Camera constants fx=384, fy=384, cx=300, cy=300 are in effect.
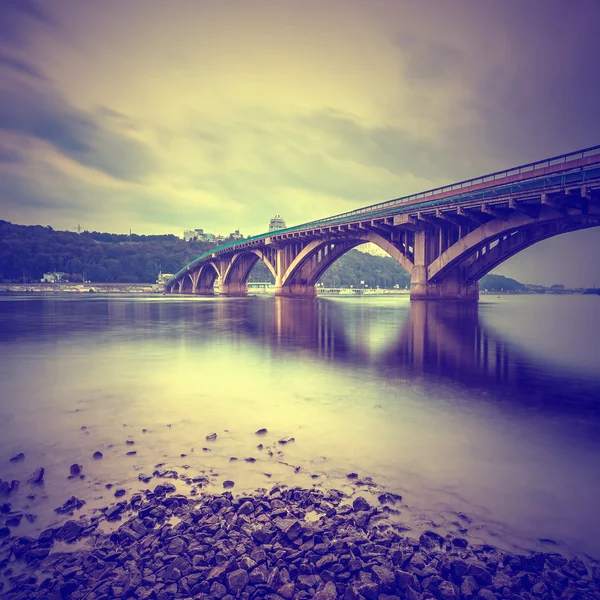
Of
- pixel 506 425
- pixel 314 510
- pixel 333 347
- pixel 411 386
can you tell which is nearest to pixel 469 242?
pixel 333 347

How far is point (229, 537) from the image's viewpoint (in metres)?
3.83

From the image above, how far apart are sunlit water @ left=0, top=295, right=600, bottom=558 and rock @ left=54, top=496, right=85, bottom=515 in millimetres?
88

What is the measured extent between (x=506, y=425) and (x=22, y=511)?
744 centimetres

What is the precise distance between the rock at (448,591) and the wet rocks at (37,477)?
4.93m

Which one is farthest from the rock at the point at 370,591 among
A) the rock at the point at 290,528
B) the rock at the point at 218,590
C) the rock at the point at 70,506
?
the rock at the point at 70,506

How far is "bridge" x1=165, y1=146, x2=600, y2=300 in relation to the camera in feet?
92.9

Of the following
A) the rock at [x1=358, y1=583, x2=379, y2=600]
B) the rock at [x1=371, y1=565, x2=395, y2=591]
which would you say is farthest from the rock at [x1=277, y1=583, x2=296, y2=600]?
the rock at [x1=371, y1=565, x2=395, y2=591]

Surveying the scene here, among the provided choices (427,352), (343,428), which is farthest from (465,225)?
(343,428)

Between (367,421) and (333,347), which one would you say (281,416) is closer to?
(367,421)

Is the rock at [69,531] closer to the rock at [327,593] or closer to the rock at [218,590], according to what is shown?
the rock at [218,590]

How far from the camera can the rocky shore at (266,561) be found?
319cm

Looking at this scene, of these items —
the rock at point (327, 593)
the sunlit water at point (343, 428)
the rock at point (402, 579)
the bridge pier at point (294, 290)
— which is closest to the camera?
the rock at point (327, 593)

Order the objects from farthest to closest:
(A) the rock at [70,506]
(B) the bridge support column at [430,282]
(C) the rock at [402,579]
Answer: (B) the bridge support column at [430,282] → (A) the rock at [70,506] → (C) the rock at [402,579]

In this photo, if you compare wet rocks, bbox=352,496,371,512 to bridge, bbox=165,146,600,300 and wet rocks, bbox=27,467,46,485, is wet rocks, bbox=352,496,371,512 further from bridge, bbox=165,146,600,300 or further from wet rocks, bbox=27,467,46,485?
bridge, bbox=165,146,600,300
